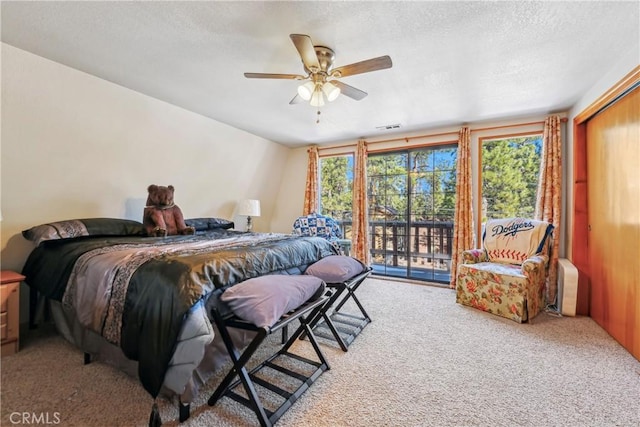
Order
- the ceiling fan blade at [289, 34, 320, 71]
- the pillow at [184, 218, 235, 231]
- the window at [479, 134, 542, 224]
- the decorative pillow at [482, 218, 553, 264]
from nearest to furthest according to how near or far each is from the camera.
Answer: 1. the ceiling fan blade at [289, 34, 320, 71]
2. the decorative pillow at [482, 218, 553, 264]
3. the pillow at [184, 218, 235, 231]
4. the window at [479, 134, 542, 224]

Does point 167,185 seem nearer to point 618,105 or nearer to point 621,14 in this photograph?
point 621,14

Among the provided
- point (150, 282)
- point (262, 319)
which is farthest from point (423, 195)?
point (150, 282)

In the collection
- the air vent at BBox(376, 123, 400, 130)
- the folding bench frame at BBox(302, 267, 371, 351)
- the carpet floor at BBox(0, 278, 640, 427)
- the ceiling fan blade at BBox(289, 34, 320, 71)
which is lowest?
the carpet floor at BBox(0, 278, 640, 427)

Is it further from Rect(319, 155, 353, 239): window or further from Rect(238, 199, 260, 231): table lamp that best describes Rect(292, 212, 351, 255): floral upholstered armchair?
Rect(238, 199, 260, 231): table lamp

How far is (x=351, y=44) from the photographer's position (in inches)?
82.4

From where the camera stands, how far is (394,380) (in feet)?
6.04

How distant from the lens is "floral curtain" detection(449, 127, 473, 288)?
395 centimetres

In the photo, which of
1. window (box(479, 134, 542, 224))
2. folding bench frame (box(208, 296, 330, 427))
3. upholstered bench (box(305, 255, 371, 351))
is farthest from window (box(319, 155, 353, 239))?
folding bench frame (box(208, 296, 330, 427))

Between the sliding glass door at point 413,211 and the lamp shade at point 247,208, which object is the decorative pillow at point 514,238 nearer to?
the sliding glass door at point 413,211

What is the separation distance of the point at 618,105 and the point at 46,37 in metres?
4.76

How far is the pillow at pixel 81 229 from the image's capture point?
2287mm

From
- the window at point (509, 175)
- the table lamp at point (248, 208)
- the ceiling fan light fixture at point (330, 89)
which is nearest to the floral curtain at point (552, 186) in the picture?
the window at point (509, 175)

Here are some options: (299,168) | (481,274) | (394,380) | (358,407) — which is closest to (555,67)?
(481,274)

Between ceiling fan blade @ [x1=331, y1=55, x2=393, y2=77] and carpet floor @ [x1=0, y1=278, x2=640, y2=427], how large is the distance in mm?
2146
